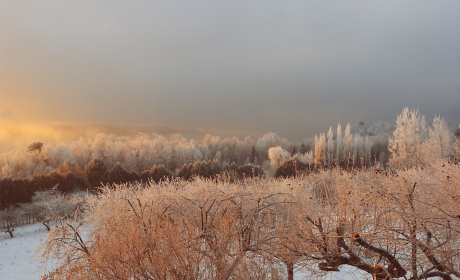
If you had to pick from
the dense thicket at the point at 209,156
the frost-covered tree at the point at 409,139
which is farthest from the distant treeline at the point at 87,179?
the frost-covered tree at the point at 409,139

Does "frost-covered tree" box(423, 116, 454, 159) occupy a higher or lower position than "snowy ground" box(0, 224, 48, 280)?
higher

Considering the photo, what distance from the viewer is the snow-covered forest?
26.4 ft

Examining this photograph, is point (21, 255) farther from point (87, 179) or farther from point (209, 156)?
point (209, 156)

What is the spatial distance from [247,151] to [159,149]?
27385 mm

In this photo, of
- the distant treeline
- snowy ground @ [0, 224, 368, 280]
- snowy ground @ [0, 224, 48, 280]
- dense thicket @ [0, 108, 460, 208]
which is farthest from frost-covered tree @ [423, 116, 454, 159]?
snowy ground @ [0, 224, 48, 280]

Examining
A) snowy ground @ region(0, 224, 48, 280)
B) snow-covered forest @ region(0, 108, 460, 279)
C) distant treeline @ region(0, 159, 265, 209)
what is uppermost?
snow-covered forest @ region(0, 108, 460, 279)

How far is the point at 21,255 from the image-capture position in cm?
2716

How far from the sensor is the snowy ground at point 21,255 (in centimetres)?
2247

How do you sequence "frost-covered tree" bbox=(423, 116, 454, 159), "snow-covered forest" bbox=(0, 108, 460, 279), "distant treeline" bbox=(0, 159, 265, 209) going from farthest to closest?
"frost-covered tree" bbox=(423, 116, 454, 159)
"distant treeline" bbox=(0, 159, 265, 209)
"snow-covered forest" bbox=(0, 108, 460, 279)

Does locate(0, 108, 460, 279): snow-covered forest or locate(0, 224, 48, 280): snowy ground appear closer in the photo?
locate(0, 108, 460, 279): snow-covered forest

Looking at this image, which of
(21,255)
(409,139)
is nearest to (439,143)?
(409,139)

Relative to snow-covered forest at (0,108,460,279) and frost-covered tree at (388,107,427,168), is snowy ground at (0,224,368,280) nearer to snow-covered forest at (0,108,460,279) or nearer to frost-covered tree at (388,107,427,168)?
snow-covered forest at (0,108,460,279)

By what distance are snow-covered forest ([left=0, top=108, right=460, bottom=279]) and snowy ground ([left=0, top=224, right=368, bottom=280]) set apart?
1.35 m

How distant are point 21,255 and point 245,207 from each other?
22921mm
